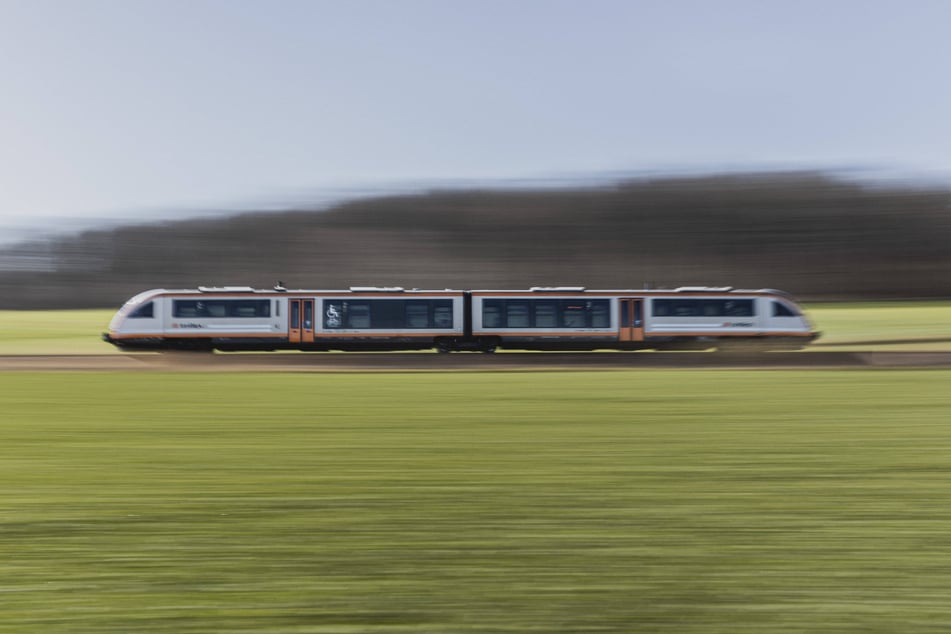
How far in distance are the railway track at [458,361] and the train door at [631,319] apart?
2.19ft

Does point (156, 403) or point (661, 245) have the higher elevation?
point (661, 245)

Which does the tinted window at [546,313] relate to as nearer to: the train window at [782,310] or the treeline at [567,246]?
the train window at [782,310]

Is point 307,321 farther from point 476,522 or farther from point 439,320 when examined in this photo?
point 476,522

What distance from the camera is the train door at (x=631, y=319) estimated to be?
88.6 ft

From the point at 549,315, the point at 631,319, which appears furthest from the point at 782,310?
the point at 549,315

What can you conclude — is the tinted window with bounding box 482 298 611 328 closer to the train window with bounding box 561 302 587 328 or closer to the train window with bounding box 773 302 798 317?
the train window with bounding box 561 302 587 328

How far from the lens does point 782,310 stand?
89.6 feet

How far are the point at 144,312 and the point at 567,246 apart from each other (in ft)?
247

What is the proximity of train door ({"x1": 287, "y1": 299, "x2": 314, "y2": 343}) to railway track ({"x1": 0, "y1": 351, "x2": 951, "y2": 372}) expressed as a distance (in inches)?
24.0

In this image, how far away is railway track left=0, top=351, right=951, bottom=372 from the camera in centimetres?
2319

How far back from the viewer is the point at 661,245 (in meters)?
101

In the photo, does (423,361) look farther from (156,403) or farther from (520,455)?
(520,455)

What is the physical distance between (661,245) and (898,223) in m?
31.3

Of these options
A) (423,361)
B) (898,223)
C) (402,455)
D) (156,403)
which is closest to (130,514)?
(402,455)
